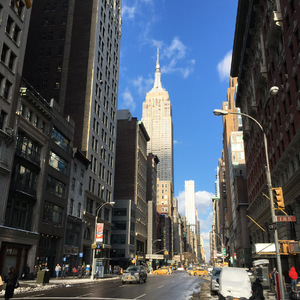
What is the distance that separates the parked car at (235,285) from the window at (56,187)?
32.5 meters

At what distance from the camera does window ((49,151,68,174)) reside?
45263 mm

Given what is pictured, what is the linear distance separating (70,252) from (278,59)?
3900cm

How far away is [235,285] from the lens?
1648cm

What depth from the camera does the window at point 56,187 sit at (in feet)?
146

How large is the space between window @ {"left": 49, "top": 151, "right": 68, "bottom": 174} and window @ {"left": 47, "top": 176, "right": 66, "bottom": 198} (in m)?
1.83

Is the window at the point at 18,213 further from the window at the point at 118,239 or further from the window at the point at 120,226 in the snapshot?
the window at the point at 118,239

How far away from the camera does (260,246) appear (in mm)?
21172

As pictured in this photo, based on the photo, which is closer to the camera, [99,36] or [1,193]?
[1,193]

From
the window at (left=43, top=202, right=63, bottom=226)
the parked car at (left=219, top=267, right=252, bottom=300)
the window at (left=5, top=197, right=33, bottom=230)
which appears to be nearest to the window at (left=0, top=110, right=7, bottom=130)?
the window at (left=5, top=197, right=33, bottom=230)

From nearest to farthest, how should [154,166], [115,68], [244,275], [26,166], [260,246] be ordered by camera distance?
[244,275] < [260,246] < [26,166] < [115,68] < [154,166]

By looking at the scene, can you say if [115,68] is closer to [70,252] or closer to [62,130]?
[62,130]

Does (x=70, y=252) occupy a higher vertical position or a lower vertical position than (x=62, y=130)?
lower

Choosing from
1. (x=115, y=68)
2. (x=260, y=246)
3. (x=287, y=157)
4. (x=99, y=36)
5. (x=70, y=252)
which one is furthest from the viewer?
(x=115, y=68)

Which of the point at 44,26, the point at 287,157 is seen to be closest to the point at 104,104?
Answer: the point at 44,26
